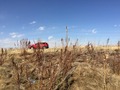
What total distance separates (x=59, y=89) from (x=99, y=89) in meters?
1.28

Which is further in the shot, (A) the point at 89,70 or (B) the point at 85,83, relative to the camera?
(A) the point at 89,70

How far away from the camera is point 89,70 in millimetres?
8047

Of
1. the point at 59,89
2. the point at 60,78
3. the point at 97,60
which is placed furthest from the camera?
the point at 97,60

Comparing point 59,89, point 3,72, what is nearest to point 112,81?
point 59,89

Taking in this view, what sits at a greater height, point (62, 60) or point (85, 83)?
point (62, 60)

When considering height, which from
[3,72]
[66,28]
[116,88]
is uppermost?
[66,28]

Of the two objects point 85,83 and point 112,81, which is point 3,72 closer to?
point 85,83

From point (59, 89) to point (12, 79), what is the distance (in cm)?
164

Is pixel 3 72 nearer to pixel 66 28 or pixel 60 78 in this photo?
pixel 60 78

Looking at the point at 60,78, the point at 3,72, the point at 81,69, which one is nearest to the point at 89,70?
the point at 81,69

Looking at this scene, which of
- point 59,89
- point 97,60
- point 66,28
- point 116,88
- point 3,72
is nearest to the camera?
point 66,28

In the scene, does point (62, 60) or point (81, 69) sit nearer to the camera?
point (62, 60)

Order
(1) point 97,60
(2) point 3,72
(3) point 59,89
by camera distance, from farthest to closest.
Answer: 1. (1) point 97,60
2. (2) point 3,72
3. (3) point 59,89

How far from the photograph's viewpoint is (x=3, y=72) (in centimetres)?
844
